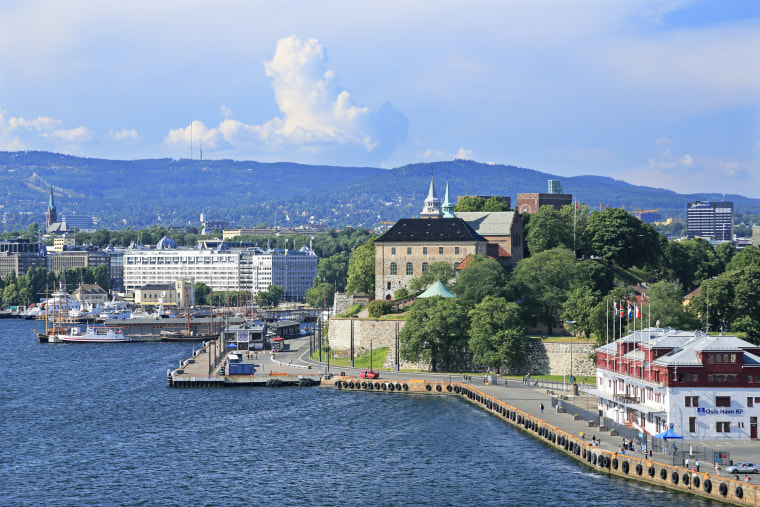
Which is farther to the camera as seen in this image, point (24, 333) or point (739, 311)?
point (24, 333)

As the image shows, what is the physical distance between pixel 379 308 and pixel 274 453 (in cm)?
4211

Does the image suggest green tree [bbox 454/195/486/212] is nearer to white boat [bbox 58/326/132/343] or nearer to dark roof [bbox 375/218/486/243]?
dark roof [bbox 375/218/486/243]

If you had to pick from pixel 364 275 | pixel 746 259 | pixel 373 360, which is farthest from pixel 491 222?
pixel 746 259

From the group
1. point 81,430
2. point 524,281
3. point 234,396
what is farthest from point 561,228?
point 81,430

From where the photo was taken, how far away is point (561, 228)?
130 meters

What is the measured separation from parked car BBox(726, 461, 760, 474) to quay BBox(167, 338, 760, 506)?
41 cm

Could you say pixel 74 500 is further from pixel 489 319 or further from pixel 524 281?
pixel 524 281

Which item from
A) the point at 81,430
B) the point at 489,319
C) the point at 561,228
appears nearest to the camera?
the point at 81,430

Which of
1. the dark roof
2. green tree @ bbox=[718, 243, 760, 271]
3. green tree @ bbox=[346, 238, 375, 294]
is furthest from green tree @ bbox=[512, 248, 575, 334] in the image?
green tree @ bbox=[718, 243, 760, 271]

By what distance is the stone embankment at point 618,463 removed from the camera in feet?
173

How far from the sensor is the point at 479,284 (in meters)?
107

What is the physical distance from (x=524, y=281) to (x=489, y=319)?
1306 cm

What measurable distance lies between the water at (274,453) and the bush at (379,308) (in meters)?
15.4

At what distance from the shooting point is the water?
59.1 metres
